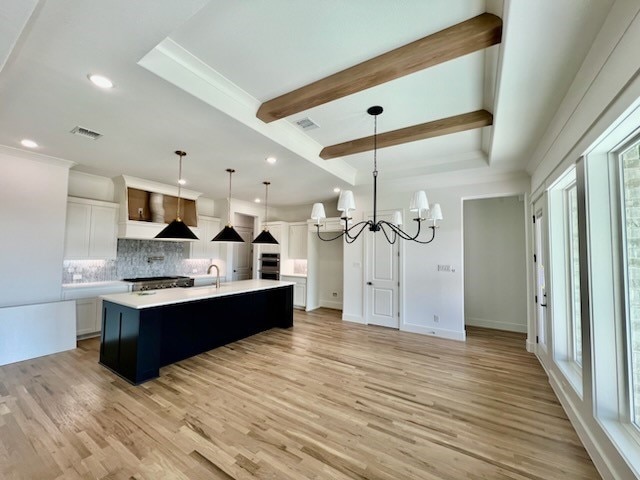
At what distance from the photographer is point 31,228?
3908mm

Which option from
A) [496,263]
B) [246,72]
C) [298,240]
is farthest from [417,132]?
[298,240]

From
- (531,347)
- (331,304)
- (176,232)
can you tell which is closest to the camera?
(176,232)

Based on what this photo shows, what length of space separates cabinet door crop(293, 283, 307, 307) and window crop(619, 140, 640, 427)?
5.57 metres

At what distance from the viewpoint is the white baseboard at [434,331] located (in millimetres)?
4680

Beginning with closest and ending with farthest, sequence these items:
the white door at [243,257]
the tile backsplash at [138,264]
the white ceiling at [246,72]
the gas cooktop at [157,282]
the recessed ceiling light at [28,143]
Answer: the white ceiling at [246,72] → the recessed ceiling light at [28,143] → the tile backsplash at [138,264] → the gas cooktop at [157,282] → the white door at [243,257]

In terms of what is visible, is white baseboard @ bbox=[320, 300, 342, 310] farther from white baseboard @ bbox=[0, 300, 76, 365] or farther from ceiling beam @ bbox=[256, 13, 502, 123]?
ceiling beam @ bbox=[256, 13, 502, 123]

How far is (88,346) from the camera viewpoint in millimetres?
4188

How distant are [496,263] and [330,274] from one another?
12.4ft

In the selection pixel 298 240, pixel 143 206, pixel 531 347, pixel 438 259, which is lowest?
pixel 531 347

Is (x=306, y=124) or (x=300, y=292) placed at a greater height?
(x=306, y=124)

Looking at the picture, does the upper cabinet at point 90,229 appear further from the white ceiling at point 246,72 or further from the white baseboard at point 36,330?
the white ceiling at point 246,72

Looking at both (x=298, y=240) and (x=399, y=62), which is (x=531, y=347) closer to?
(x=399, y=62)

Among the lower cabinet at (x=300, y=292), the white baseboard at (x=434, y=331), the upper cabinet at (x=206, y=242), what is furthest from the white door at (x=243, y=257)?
the white baseboard at (x=434, y=331)

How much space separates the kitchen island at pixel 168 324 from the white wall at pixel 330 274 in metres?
2.49
